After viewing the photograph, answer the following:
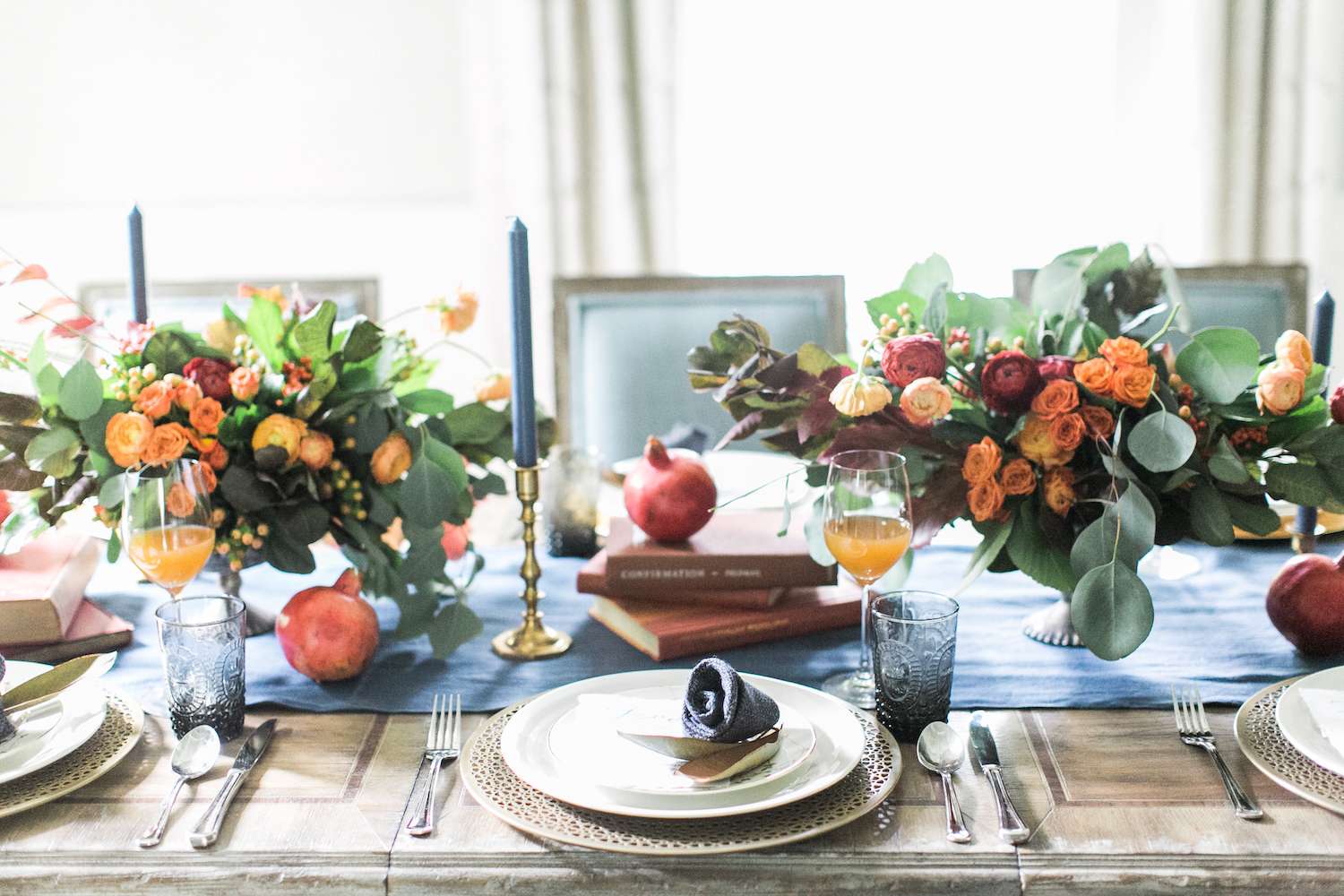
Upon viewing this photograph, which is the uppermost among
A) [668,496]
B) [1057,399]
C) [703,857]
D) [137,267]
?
[137,267]

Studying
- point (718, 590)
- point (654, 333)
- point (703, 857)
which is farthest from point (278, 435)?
point (654, 333)

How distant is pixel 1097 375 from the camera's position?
1042 millimetres

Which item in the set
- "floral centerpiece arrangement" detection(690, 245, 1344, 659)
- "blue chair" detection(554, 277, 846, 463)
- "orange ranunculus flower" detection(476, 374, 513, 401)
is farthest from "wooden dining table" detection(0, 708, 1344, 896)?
"blue chair" detection(554, 277, 846, 463)

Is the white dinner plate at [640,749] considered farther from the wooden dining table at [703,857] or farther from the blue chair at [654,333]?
the blue chair at [654,333]

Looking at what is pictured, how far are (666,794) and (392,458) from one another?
49cm

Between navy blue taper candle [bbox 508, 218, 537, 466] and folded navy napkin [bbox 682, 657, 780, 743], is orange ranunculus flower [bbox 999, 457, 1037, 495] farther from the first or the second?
navy blue taper candle [bbox 508, 218, 537, 466]

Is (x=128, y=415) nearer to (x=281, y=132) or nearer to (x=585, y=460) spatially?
(x=585, y=460)

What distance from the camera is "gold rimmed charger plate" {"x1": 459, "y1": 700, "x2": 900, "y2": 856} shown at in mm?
809

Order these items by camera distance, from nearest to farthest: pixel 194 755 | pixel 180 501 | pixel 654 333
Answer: pixel 194 755 → pixel 180 501 → pixel 654 333

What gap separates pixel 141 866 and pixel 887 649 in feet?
1.85

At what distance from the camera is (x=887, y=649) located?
959 mm

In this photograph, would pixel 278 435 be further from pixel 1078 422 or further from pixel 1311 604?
pixel 1311 604

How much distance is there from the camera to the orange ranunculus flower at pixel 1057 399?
3.43 feet

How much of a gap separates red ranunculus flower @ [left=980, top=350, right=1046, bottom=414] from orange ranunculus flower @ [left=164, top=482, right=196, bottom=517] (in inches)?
27.5
